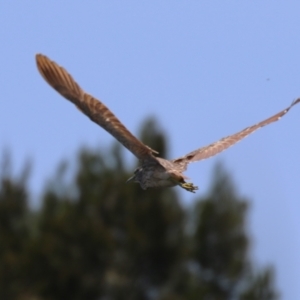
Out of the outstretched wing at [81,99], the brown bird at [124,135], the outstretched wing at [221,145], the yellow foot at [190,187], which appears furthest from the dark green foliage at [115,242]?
the outstretched wing at [81,99]

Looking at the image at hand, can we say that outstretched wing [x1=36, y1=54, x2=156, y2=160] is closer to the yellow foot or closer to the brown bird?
the brown bird

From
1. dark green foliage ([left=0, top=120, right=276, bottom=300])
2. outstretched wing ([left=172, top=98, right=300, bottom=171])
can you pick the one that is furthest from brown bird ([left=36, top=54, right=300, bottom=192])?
dark green foliage ([left=0, top=120, right=276, bottom=300])

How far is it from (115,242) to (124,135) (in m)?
24.7

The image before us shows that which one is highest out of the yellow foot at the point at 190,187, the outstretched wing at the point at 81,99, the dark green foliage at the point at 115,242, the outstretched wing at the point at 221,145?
the dark green foliage at the point at 115,242

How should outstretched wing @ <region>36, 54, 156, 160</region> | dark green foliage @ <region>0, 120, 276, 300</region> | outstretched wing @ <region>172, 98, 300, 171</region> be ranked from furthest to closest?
dark green foliage @ <region>0, 120, 276, 300</region> → outstretched wing @ <region>172, 98, 300, 171</region> → outstretched wing @ <region>36, 54, 156, 160</region>

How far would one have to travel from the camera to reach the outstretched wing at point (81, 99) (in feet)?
40.5

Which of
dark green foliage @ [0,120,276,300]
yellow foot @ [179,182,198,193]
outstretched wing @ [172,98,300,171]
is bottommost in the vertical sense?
yellow foot @ [179,182,198,193]

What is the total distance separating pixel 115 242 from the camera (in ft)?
121

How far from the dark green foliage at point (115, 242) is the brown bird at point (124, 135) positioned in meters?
19.7

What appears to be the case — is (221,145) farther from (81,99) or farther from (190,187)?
(81,99)

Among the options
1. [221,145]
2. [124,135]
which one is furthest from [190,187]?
[124,135]

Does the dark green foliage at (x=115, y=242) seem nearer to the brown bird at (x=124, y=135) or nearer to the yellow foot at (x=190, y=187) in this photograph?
the yellow foot at (x=190, y=187)

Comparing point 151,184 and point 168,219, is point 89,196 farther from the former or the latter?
point 151,184

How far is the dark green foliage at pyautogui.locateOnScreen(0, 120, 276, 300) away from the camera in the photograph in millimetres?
35000
